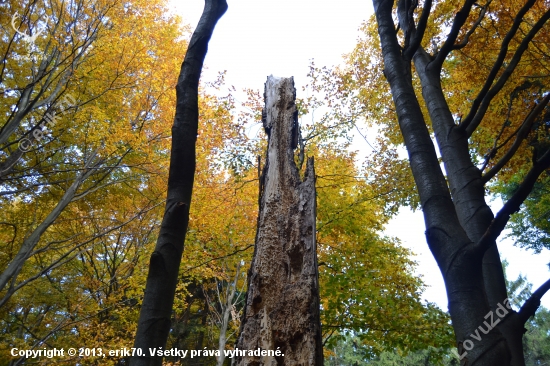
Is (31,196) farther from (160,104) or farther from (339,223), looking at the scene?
(339,223)

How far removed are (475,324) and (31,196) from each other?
9.09 metres

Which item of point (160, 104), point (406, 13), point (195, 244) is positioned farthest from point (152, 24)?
point (406, 13)

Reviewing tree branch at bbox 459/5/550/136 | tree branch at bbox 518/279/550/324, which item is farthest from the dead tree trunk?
tree branch at bbox 459/5/550/136

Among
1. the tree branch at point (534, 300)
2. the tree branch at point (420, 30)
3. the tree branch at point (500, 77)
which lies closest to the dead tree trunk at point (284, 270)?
the tree branch at point (534, 300)

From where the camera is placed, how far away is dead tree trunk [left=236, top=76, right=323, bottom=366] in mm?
1496

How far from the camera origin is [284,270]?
177 cm

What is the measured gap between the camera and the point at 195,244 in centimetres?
720

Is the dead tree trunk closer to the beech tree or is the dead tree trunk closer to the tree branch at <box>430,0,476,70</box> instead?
the beech tree

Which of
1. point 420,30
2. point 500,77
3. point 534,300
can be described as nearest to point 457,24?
point 420,30

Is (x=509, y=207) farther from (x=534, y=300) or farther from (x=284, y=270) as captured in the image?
(x=284, y=270)

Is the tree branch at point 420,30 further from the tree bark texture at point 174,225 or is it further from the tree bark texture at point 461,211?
the tree bark texture at point 174,225

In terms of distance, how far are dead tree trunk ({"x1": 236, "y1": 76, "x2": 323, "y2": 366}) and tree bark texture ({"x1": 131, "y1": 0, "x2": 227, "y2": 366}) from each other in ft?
2.37

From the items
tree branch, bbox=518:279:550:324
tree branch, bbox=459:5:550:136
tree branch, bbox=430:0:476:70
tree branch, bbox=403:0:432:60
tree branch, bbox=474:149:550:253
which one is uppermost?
tree branch, bbox=403:0:432:60

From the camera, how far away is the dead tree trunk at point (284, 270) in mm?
1496
